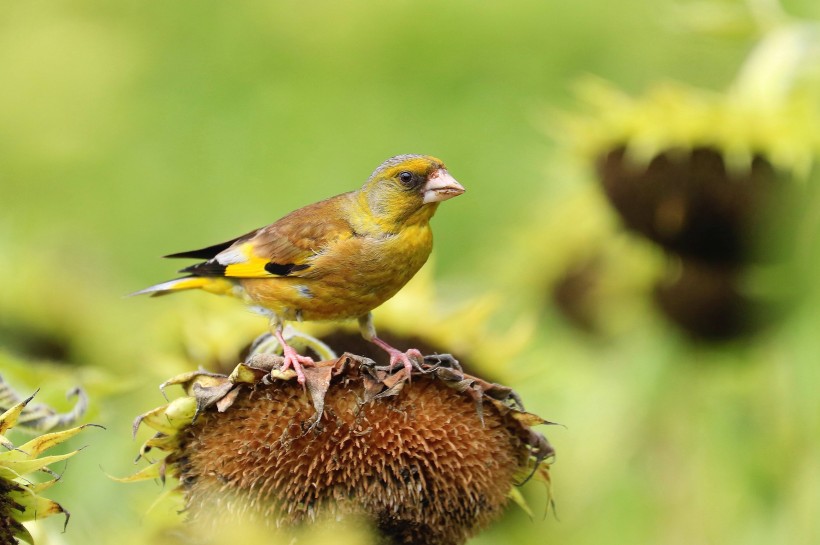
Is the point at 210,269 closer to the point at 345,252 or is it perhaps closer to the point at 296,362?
the point at 345,252

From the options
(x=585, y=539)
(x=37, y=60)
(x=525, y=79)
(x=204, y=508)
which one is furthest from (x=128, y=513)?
(x=525, y=79)

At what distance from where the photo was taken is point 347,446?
2.66 metres

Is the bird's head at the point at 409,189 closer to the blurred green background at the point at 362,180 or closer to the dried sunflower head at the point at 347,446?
the dried sunflower head at the point at 347,446

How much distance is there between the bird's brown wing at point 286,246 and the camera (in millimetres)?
3244

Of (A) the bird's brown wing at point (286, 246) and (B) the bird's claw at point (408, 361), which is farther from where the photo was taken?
(A) the bird's brown wing at point (286, 246)

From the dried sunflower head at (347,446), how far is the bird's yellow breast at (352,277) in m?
0.46

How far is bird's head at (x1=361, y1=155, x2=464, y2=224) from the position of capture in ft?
10.4

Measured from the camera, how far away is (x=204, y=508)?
2650 mm

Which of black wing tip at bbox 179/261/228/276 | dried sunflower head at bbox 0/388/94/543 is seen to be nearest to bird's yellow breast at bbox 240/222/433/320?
black wing tip at bbox 179/261/228/276

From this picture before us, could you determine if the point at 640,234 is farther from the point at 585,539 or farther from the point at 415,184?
the point at 415,184

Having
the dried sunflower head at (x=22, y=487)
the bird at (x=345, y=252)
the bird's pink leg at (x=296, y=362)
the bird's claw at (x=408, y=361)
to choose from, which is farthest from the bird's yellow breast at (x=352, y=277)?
the dried sunflower head at (x=22, y=487)

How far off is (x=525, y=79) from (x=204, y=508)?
596 cm

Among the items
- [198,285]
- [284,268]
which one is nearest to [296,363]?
[284,268]

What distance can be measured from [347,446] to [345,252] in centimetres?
65
